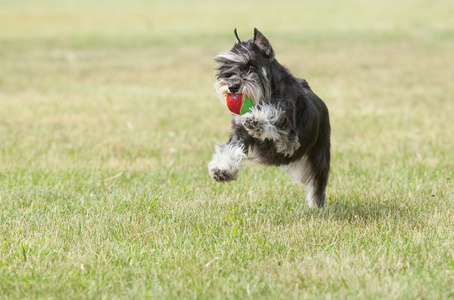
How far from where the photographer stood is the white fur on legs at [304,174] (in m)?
6.21

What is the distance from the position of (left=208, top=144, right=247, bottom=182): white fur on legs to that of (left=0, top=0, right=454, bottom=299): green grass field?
1.56 feet

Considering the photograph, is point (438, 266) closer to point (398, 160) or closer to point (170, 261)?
point (170, 261)

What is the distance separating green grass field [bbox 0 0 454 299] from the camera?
4.07 m

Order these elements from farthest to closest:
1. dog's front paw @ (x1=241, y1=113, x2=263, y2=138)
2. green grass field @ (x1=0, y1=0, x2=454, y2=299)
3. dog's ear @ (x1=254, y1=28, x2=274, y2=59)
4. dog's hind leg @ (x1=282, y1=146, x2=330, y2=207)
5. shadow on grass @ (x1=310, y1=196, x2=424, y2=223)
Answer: dog's hind leg @ (x1=282, y1=146, x2=330, y2=207) → shadow on grass @ (x1=310, y1=196, x2=424, y2=223) → dog's ear @ (x1=254, y1=28, x2=274, y2=59) → dog's front paw @ (x1=241, y1=113, x2=263, y2=138) → green grass field @ (x1=0, y1=0, x2=454, y2=299)

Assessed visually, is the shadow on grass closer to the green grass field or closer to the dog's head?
the green grass field

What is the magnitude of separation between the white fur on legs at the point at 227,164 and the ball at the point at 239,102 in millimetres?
451

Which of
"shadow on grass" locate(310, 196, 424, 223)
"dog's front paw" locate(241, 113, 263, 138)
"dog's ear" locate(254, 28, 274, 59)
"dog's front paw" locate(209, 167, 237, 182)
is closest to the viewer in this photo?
"dog's front paw" locate(241, 113, 263, 138)

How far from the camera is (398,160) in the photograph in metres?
8.56

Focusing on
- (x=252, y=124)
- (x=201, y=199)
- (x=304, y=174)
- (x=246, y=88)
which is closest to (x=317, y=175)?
(x=304, y=174)

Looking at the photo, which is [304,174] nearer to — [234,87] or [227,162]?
[227,162]

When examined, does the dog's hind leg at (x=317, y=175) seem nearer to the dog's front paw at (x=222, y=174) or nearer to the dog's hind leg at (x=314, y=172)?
the dog's hind leg at (x=314, y=172)

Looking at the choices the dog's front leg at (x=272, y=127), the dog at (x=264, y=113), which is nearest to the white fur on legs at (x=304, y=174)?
the dog at (x=264, y=113)

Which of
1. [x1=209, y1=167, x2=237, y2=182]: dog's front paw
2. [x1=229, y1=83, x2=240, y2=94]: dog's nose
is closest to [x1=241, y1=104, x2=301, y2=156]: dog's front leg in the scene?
[x1=229, y1=83, x2=240, y2=94]: dog's nose

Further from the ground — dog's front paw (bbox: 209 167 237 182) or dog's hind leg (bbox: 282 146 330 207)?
dog's front paw (bbox: 209 167 237 182)
